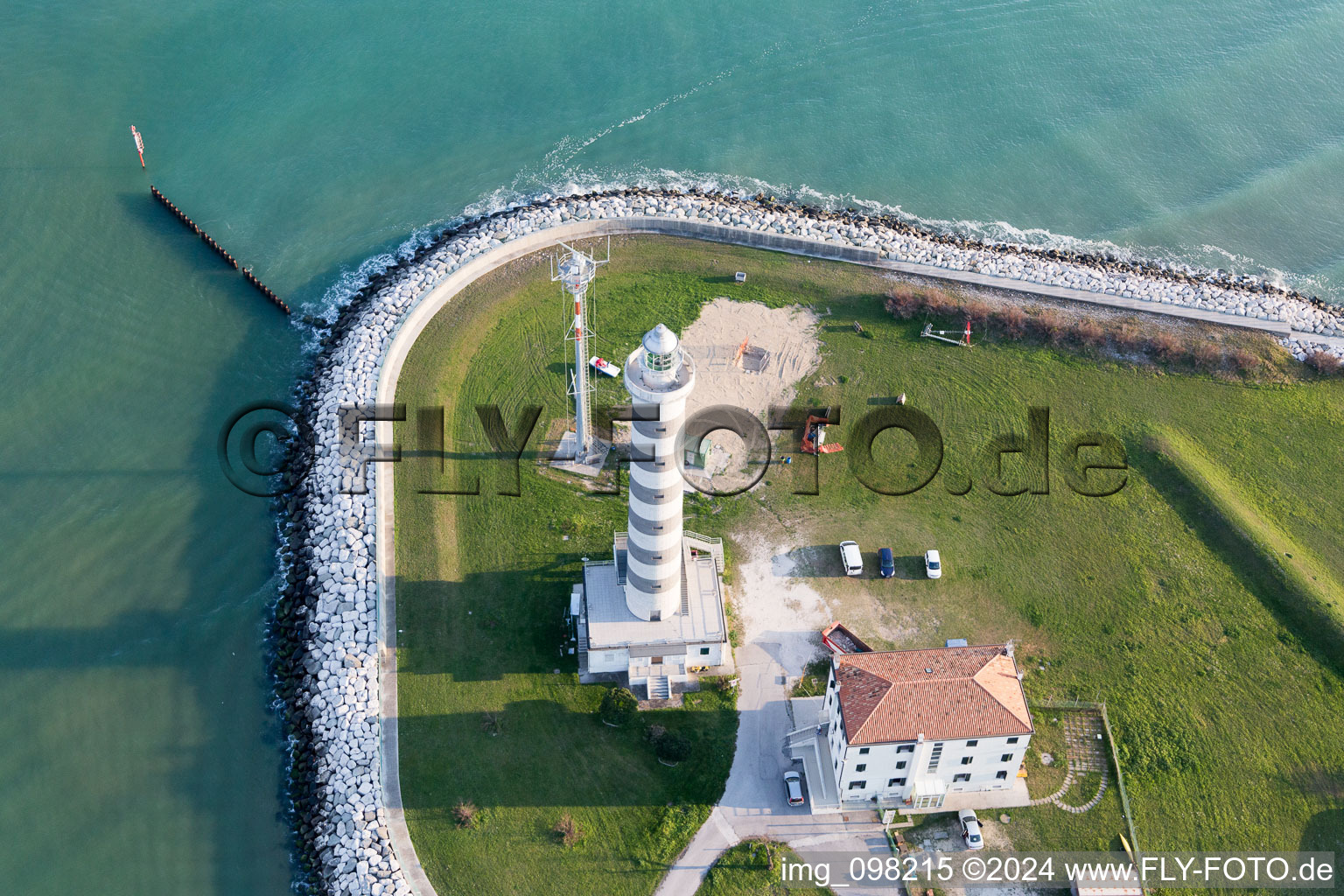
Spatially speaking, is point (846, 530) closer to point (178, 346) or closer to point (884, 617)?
point (884, 617)

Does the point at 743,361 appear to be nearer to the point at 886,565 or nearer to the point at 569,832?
the point at 886,565

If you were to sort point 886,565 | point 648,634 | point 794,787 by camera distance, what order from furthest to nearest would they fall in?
point 886,565
point 648,634
point 794,787

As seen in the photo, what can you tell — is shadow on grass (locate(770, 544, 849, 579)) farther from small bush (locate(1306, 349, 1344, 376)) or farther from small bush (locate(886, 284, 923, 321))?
small bush (locate(1306, 349, 1344, 376))

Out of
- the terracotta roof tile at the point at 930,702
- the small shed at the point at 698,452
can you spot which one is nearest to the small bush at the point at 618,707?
the terracotta roof tile at the point at 930,702

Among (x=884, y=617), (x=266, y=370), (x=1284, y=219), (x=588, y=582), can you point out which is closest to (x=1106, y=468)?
(x=884, y=617)

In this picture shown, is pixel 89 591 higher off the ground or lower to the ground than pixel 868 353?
lower

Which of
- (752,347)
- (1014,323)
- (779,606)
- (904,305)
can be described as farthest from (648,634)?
(1014,323)

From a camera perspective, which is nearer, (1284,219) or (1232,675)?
(1232,675)
